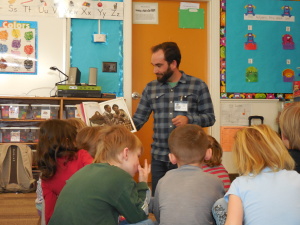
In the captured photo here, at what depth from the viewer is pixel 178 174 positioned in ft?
5.71

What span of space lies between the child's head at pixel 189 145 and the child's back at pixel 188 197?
7cm

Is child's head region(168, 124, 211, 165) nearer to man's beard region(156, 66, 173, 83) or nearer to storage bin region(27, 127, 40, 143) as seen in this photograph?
man's beard region(156, 66, 173, 83)

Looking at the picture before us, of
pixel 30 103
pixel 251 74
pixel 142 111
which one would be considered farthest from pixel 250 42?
pixel 30 103

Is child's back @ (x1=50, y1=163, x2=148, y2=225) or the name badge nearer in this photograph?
child's back @ (x1=50, y1=163, x2=148, y2=225)

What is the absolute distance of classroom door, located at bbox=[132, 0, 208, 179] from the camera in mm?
4832

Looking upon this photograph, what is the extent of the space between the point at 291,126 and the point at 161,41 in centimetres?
333

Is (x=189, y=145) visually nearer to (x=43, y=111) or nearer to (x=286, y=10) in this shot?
(x=43, y=111)

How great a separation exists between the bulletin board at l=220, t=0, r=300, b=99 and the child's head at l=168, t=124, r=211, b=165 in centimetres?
321

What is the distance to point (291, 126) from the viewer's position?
1.74 meters

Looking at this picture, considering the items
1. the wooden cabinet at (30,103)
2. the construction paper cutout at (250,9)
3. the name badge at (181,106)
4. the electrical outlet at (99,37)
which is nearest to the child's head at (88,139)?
the name badge at (181,106)

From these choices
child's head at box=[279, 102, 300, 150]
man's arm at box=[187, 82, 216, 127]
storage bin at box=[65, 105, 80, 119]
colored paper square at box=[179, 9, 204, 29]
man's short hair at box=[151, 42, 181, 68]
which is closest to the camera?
child's head at box=[279, 102, 300, 150]

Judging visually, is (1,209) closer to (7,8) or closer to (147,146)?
(147,146)

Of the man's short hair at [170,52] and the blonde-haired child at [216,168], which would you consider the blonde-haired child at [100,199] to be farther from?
the man's short hair at [170,52]

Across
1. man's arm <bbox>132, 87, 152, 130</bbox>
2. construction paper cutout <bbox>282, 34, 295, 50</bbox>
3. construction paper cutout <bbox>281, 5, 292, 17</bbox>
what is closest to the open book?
man's arm <bbox>132, 87, 152, 130</bbox>
